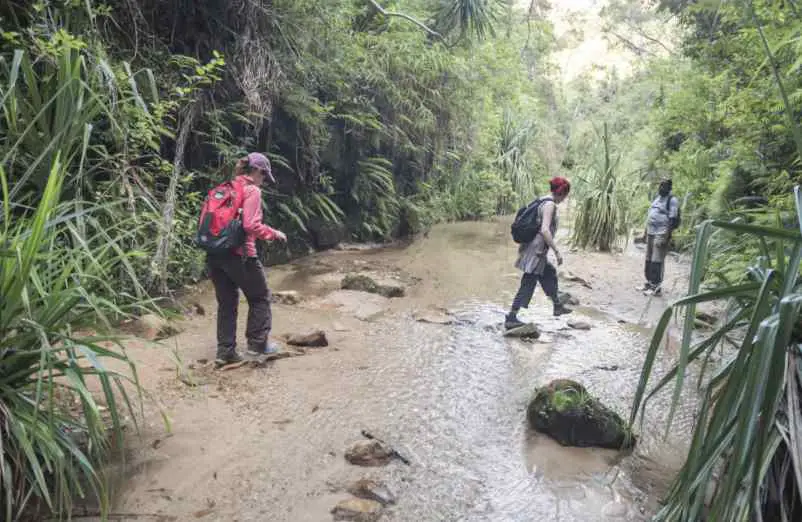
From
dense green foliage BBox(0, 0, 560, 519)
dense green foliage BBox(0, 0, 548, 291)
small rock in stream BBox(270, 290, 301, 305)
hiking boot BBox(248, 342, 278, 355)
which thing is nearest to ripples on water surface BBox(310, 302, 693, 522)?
hiking boot BBox(248, 342, 278, 355)

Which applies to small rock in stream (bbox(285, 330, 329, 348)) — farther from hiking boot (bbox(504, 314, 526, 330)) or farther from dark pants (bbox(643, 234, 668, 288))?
dark pants (bbox(643, 234, 668, 288))

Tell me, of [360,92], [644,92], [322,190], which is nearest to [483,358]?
[322,190]

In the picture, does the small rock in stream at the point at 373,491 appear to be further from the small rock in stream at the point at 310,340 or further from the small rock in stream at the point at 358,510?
the small rock in stream at the point at 310,340

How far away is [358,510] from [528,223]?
3854 millimetres

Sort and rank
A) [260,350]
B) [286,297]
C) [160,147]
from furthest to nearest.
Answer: [286,297] < [160,147] < [260,350]

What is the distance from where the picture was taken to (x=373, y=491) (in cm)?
275

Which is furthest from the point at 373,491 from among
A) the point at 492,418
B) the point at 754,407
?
the point at 754,407

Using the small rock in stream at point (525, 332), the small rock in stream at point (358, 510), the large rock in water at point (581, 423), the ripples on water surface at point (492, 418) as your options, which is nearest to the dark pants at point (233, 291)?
the ripples on water surface at point (492, 418)

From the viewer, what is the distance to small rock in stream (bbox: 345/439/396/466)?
10.1 feet

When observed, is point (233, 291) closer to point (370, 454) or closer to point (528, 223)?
point (370, 454)

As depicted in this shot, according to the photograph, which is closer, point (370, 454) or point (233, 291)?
point (370, 454)

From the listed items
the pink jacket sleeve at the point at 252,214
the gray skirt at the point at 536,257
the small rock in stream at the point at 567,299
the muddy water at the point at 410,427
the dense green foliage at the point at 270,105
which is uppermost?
the dense green foliage at the point at 270,105

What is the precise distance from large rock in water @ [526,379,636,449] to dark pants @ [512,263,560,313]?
7.94ft

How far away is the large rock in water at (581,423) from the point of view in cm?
340
